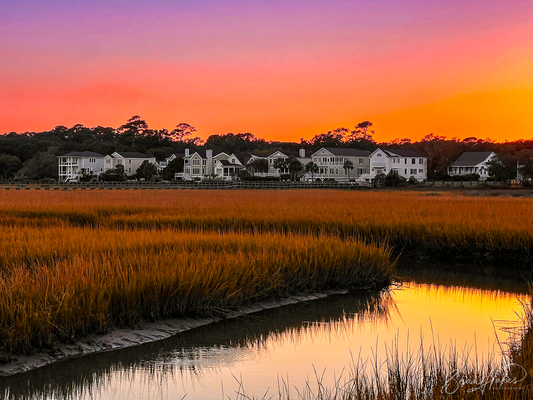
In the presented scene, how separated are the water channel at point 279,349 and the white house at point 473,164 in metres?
94.6

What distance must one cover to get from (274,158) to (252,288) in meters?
107

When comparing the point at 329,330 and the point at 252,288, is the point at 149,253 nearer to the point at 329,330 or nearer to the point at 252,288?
the point at 252,288

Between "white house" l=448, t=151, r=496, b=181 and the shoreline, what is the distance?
3846 inches

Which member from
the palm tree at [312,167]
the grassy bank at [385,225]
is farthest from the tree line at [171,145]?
the grassy bank at [385,225]

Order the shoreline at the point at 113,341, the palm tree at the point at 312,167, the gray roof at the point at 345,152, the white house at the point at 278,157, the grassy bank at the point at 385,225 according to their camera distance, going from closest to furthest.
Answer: the shoreline at the point at 113,341, the grassy bank at the point at 385,225, the palm tree at the point at 312,167, the gray roof at the point at 345,152, the white house at the point at 278,157

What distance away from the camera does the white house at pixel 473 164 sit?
345 ft

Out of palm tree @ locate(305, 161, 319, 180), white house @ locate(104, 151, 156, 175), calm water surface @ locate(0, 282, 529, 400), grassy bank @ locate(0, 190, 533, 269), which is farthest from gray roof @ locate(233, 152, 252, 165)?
calm water surface @ locate(0, 282, 529, 400)

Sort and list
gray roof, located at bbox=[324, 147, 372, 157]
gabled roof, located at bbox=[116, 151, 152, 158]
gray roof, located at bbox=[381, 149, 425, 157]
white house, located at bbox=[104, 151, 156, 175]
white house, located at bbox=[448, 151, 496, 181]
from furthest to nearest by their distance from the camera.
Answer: gabled roof, located at bbox=[116, 151, 152, 158] → white house, located at bbox=[104, 151, 156, 175] → gray roof, located at bbox=[324, 147, 372, 157] → gray roof, located at bbox=[381, 149, 425, 157] → white house, located at bbox=[448, 151, 496, 181]

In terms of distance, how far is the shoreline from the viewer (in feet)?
27.2

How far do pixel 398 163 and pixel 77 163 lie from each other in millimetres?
70613

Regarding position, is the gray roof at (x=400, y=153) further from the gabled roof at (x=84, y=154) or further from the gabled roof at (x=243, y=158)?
the gabled roof at (x=84, y=154)

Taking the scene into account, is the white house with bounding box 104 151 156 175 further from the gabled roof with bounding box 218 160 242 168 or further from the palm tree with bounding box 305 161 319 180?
the palm tree with bounding box 305 161 319 180

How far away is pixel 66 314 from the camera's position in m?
8.76

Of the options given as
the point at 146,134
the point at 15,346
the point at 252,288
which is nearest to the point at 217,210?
the point at 252,288
